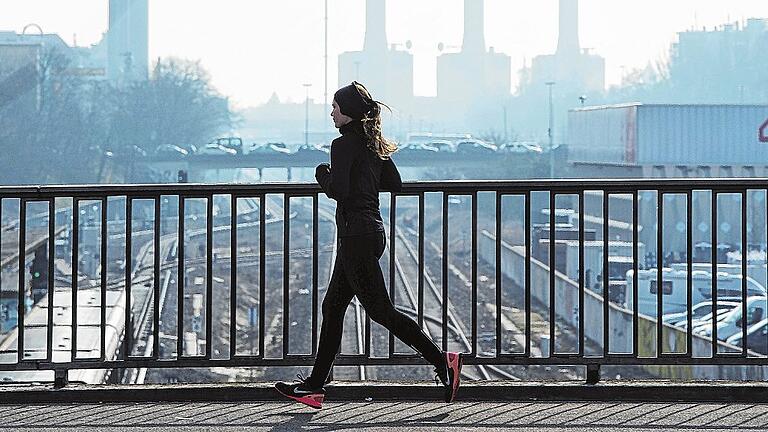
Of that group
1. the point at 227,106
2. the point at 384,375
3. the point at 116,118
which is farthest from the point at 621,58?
the point at 384,375

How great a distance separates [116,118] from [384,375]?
5362 cm

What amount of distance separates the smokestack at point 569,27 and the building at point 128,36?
149 feet

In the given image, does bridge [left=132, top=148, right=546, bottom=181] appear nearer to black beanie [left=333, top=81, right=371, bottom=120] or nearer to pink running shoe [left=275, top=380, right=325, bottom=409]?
pink running shoe [left=275, top=380, right=325, bottom=409]

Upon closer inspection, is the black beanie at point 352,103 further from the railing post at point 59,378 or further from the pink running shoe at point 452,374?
the railing post at point 59,378

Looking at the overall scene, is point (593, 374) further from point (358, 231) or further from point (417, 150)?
point (417, 150)

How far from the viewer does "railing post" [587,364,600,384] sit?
23.0 feet

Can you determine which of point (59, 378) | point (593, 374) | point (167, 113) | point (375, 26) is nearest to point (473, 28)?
point (375, 26)

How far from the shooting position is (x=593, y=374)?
23.0 ft

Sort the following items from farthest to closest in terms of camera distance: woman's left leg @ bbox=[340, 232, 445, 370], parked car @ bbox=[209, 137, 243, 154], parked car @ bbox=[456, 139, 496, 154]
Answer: parked car @ bbox=[456, 139, 496, 154] < parked car @ bbox=[209, 137, 243, 154] < woman's left leg @ bbox=[340, 232, 445, 370]

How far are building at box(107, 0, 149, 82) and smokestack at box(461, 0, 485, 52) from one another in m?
33.5

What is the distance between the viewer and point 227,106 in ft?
317

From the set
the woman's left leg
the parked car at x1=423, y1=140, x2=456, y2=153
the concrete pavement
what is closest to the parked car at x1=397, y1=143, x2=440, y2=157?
the parked car at x1=423, y1=140, x2=456, y2=153

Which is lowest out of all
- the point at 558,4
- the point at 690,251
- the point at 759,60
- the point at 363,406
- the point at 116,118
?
the point at 363,406

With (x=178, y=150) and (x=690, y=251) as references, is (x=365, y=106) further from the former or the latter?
(x=178, y=150)
